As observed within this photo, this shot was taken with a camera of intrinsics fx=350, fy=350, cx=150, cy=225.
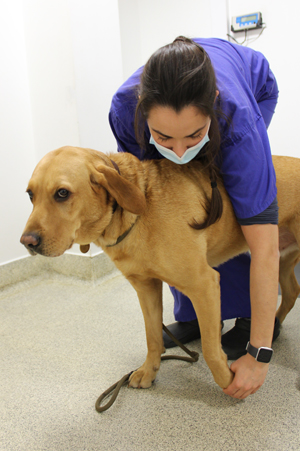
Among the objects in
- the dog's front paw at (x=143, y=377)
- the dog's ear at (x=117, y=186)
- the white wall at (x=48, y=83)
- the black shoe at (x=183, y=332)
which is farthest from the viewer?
the white wall at (x=48, y=83)

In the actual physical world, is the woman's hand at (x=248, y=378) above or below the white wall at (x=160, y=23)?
below

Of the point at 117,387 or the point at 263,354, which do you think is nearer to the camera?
the point at 263,354

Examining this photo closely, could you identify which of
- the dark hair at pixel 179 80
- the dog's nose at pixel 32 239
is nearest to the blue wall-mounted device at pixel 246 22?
the dark hair at pixel 179 80

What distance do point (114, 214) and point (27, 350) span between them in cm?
101

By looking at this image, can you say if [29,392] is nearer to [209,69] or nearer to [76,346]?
[76,346]

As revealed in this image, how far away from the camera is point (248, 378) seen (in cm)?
123

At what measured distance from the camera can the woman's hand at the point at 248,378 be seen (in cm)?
123

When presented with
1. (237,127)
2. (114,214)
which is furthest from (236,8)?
(114,214)

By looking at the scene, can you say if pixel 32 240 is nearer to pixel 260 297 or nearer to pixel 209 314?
pixel 209 314

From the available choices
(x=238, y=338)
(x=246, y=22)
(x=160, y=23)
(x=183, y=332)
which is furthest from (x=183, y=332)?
(x=160, y=23)

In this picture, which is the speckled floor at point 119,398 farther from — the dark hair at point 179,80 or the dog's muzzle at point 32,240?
the dark hair at point 179,80

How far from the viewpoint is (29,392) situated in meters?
1.45

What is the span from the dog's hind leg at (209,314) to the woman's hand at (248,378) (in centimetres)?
4

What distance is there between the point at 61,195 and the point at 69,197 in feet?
0.08
